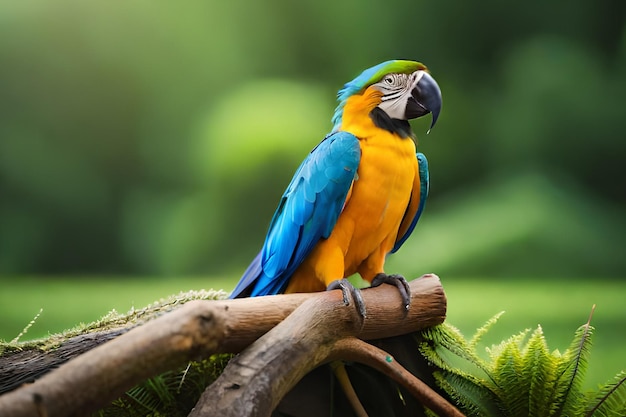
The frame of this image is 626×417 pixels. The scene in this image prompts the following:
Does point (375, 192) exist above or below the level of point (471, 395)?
above

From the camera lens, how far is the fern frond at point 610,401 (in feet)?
5.27

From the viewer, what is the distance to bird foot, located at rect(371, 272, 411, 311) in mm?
1642

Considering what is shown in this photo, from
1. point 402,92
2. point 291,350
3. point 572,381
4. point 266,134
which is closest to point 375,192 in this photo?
A: point 402,92

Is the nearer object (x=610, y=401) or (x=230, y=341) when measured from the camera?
(x=230, y=341)

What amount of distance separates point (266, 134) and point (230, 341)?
6.22 feet

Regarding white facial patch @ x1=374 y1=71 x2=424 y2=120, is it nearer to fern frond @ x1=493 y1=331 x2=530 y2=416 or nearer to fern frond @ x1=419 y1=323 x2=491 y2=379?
fern frond @ x1=419 y1=323 x2=491 y2=379

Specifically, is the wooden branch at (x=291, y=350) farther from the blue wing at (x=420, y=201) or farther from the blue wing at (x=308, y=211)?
the blue wing at (x=420, y=201)

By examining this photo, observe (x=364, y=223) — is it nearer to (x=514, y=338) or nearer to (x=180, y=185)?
(x=514, y=338)

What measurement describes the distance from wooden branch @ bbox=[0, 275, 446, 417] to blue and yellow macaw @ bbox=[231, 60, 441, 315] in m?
0.10

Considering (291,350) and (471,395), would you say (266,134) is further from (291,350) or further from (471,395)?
(291,350)

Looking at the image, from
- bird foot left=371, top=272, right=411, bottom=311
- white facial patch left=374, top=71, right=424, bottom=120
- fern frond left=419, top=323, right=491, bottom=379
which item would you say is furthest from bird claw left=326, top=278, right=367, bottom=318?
white facial patch left=374, top=71, right=424, bottom=120

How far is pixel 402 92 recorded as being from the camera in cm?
175

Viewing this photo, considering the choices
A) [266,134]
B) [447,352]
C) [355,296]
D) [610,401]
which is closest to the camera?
[355,296]

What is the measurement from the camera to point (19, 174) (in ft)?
9.25
